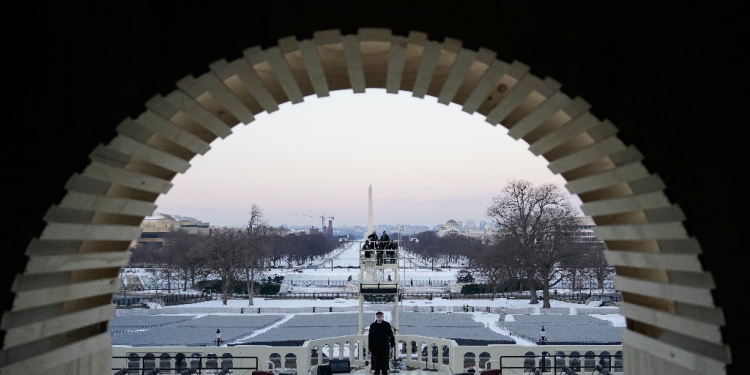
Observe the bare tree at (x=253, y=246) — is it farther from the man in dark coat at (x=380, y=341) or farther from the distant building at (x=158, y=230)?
the distant building at (x=158, y=230)

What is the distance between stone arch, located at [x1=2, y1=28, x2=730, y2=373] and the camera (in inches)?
150

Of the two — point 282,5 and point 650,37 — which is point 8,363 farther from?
point 650,37

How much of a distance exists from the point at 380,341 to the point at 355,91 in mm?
7354

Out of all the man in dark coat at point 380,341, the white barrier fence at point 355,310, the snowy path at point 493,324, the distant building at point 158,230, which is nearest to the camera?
the man in dark coat at point 380,341

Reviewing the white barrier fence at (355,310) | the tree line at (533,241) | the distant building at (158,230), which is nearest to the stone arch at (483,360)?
the white barrier fence at (355,310)

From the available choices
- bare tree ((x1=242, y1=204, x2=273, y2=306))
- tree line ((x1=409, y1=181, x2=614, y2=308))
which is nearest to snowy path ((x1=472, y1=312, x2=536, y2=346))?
tree line ((x1=409, y1=181, x2=614, y2=308))

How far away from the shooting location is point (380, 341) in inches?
429

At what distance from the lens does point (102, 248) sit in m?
4.89

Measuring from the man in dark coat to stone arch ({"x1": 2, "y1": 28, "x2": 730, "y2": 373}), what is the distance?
6.51m

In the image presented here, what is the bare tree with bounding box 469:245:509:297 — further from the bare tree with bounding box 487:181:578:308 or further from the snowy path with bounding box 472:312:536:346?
the snowy path with bounding box 472:312:536:346

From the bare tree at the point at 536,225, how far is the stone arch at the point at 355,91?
113ft

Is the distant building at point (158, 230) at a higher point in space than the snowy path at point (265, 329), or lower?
higher

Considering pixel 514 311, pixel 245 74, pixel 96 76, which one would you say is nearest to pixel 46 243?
pixel 96 76

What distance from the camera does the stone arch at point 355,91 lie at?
3.82 meters
